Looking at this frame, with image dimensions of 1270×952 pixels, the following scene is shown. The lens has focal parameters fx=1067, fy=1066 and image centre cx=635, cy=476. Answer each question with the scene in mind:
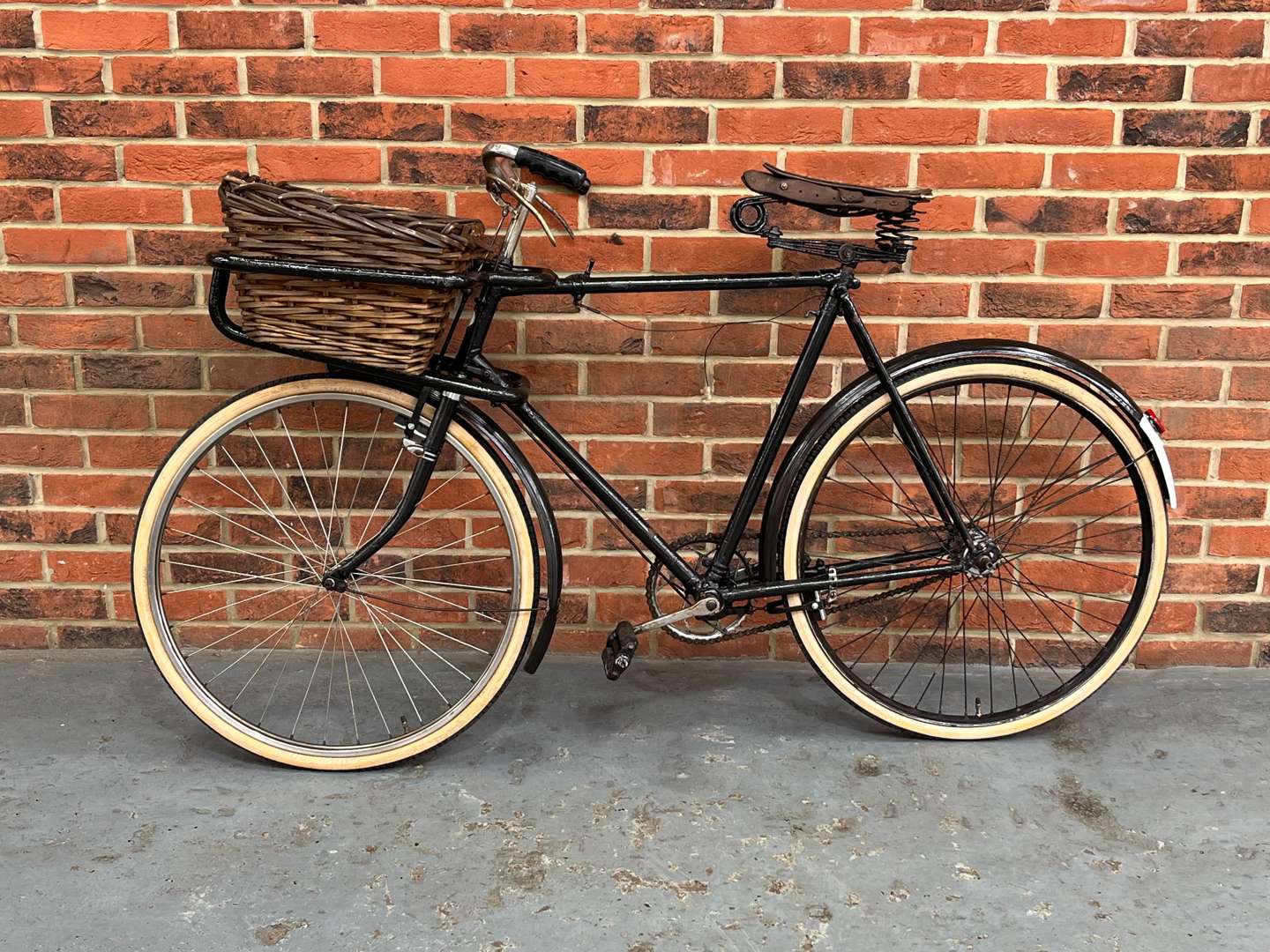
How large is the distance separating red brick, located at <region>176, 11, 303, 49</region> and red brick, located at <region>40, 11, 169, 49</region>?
6cm

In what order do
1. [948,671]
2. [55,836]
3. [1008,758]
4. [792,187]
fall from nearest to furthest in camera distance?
[55,836] < [792,187] < [1008,758] < [948,671]

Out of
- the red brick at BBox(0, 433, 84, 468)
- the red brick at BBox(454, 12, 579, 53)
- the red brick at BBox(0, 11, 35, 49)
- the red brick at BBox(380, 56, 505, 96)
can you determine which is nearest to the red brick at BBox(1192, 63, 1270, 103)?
the red brick at BBox(454, 12, 579, 53)

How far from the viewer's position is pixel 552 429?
2.25 metres

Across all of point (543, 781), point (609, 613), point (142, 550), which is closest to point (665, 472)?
point (609, 613)

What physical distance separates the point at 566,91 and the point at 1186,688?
201cm

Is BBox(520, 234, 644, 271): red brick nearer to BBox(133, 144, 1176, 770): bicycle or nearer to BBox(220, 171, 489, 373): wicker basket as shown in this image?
BBox(133, 144, 1176, 770): bicycle

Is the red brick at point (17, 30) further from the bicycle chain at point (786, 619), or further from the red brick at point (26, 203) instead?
the bicycle chain at point (786, 619)

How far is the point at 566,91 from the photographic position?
2.38 meters

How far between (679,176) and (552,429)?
66cm

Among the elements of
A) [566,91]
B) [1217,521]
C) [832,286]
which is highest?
[566,91]

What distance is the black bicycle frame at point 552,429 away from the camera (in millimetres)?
2092

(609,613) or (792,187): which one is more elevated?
(792,187)

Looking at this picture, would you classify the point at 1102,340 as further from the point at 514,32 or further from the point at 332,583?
the point at 332,583

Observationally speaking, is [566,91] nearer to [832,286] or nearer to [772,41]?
[772,41]
